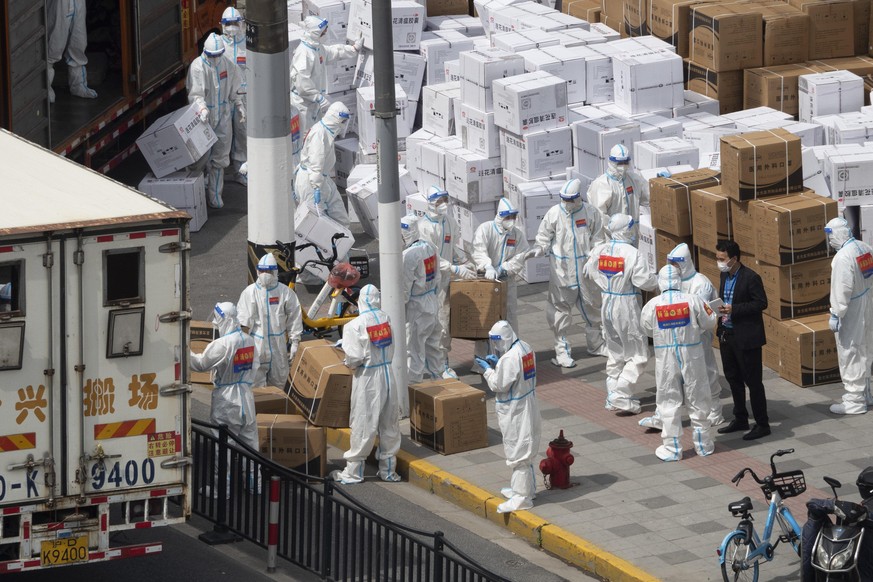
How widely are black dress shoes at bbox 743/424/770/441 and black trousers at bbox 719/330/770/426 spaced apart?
0.04 meters

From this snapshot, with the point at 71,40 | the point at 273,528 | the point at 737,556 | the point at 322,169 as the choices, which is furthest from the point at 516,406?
the point at 71,40

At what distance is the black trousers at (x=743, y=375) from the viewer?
15.0 meters

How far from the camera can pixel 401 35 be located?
2219 cm

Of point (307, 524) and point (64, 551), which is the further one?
point (307, 524)

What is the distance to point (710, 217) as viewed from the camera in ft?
54.9

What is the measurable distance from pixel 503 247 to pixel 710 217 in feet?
6.61

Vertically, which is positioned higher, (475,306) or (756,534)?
(475,306)

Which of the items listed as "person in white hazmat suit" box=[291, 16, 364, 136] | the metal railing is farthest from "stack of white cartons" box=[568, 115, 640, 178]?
the metal railing

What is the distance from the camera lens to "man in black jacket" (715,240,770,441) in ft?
48.9

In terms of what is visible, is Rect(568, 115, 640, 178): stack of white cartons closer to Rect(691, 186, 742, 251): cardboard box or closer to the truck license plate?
Rect(691, 186, 742, 251): cardboard box

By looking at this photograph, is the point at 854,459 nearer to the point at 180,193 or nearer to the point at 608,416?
the point at 608,416

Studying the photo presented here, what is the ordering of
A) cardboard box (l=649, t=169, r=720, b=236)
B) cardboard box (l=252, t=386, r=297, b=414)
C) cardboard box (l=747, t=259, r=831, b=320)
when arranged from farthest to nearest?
cardboard box (l=649, t=169, r=720, b=236)
cardboard box (l=747, t=259, r=831, b=320)
cardboard box (l=252, t=386, r=297, b=414)

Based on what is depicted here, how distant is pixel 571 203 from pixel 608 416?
2334 millimetres

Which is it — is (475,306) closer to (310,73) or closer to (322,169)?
(322,169)
